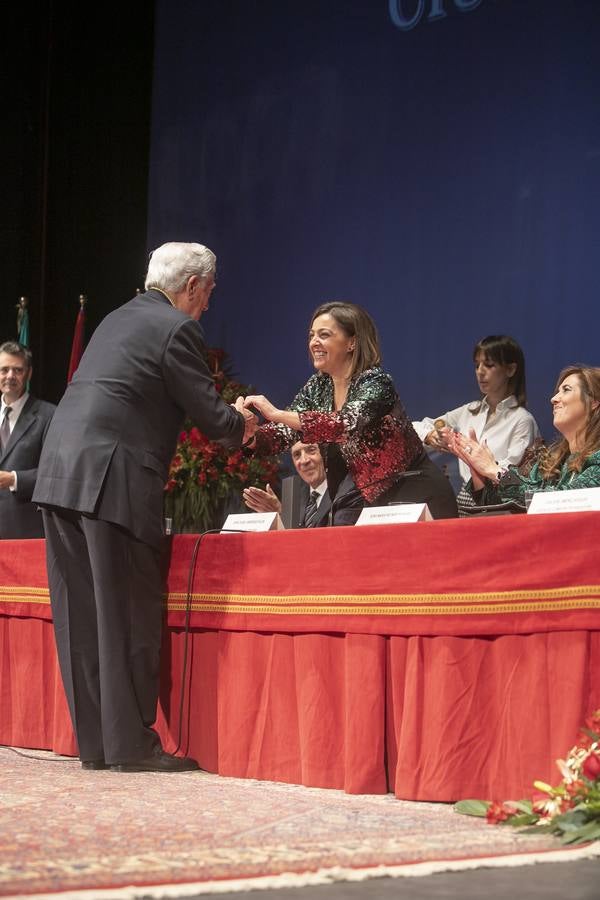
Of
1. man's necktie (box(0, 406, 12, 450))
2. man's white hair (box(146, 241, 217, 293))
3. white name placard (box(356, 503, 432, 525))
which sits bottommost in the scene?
white name placard (box(356, 503, 432, 525))

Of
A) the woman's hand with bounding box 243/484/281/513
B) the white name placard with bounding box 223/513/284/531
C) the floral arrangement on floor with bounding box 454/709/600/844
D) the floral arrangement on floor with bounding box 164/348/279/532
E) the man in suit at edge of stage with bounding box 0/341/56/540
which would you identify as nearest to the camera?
the floral arrangement on floor with bounding box 454/709/600/844

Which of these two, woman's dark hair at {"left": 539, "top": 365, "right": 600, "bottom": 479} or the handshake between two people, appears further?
the handshake between two people

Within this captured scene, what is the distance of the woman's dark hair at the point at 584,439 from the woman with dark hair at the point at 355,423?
0.36 metres

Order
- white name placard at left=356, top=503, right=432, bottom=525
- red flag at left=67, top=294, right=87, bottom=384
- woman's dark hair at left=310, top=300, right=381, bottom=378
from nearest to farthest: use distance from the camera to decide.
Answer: white name placard at left=356, top=503, right=432, bottom=525 → woman's dark hair at left=310, top=300, right=381, bottom=378 → red flag at left=67, top=294, right=87, bottom=384

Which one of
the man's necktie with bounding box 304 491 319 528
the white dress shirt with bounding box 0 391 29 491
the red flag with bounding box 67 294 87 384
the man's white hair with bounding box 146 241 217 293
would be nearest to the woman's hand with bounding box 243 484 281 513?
the man's necktie with bounding box 304 491 319 528

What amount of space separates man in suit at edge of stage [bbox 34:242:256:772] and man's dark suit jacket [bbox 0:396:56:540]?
1.71 metres

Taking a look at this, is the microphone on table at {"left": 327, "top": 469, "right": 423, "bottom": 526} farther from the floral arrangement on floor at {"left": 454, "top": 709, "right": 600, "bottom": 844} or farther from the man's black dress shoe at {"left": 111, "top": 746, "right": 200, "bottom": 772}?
the floral arrangement on floor at {"left": 454, "top": 709, "right": 600, "bottom": 844}

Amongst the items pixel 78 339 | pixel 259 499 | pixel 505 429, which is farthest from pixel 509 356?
pixel 78 339

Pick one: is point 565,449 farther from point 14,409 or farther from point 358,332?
point 14,409

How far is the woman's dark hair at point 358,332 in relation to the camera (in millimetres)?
3533

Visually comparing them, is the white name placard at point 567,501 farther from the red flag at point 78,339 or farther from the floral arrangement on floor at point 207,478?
the red flag at point 78,339

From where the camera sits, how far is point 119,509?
3.02m

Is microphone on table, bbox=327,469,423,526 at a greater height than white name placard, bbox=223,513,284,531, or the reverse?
microphone on table, bbox=327,469,423,526

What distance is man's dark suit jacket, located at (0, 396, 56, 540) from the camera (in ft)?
15.9
